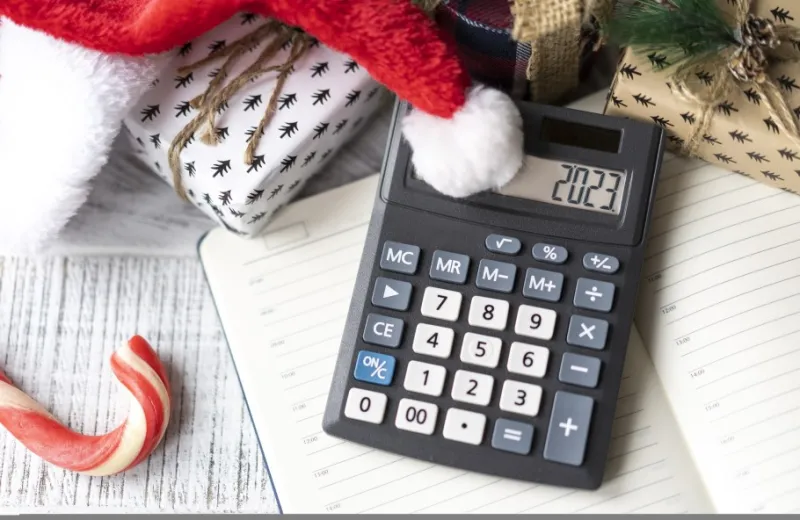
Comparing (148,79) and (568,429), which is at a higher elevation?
(148,79)

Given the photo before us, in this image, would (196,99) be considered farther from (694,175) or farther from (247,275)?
(694,175)

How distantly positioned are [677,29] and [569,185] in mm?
111

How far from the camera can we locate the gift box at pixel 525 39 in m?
0.43

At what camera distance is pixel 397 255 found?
502mm

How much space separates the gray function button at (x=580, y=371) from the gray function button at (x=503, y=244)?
0.25ft

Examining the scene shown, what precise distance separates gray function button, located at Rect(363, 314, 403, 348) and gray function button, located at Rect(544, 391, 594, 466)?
0.34 feet

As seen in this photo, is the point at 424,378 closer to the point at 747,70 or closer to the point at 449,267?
the point at 449,267

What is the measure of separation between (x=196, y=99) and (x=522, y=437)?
0.98 feet

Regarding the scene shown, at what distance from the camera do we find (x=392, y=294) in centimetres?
50

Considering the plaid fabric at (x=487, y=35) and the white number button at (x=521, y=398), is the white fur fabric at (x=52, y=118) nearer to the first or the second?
the plaid fabric at (x=487, y=35)

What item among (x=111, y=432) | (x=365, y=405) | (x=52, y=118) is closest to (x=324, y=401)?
(x=365, y=405)

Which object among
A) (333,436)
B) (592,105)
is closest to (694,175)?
(592,105)

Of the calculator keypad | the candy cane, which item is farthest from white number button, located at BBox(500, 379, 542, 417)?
the candy cane

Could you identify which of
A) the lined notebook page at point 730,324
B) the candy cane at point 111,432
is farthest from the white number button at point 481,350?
the candy cane at point 111,432
